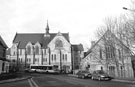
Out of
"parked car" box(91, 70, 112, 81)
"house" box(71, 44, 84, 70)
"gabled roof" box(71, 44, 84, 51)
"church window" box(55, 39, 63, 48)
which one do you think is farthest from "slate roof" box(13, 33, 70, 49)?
"parked car" box(91, 70, 112, 81)

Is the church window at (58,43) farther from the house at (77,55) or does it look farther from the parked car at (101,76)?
the parked car at (101,76)

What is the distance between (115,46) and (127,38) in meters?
6.76

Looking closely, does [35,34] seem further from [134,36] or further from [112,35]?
[134,36]

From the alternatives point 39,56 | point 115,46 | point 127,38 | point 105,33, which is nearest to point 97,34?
point 105,33

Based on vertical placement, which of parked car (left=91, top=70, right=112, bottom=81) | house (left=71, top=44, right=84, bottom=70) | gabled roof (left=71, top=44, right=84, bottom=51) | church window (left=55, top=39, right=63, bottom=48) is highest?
church window (left=55, top=39, right=63, bottom=48)

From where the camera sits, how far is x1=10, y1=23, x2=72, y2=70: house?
67.0m

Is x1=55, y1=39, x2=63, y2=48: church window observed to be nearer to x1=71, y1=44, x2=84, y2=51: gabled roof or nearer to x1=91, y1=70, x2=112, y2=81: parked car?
x1=71, y1=44, x2=84, y2=51: gabled roof

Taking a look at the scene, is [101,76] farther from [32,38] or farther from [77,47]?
[32,38]

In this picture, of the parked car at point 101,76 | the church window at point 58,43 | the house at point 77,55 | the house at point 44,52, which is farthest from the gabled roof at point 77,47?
the parked car at point 101,76

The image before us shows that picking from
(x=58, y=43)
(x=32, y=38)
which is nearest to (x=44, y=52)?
(x=58, y=43)

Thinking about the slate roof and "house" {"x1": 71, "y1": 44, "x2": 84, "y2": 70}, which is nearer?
"house" {"x1": 71, "y1": 44, "x2": 84, "y2": 70}

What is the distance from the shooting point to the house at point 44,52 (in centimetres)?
6696

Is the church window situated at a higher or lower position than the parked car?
higher

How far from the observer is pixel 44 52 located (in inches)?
2724
